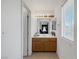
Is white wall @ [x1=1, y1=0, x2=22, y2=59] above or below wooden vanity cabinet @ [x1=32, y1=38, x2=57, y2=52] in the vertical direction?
above

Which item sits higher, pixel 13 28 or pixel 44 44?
pixel 13 28

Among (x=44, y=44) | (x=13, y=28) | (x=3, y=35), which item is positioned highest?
(x=13, y=28)

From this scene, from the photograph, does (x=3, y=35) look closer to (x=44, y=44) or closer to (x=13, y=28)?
(x=13, y=28)

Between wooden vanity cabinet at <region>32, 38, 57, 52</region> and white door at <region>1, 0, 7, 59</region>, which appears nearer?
→ white door at <region>1, 0, 7, 59</region>

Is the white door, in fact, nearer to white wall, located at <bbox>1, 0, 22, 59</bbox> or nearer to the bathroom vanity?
white wall, located at <bbox>1, 0, 22, 59</bbox>

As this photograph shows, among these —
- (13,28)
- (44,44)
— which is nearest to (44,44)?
(44,44)

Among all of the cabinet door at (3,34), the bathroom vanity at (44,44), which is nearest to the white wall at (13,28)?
the cabinet door at (3,34)

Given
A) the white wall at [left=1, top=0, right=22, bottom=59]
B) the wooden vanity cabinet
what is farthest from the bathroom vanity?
the white wall at [left=1, top=0, right=22, bottom=59]

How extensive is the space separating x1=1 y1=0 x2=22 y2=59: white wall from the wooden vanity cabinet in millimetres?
3964

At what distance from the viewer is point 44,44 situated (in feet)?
28.3

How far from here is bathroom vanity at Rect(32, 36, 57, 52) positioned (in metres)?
8.59

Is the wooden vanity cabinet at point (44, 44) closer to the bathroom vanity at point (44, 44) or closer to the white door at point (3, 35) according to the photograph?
the bathroom vanity at point (44, 44)

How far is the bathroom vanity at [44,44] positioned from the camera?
8.59m

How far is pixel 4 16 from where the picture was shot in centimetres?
467
